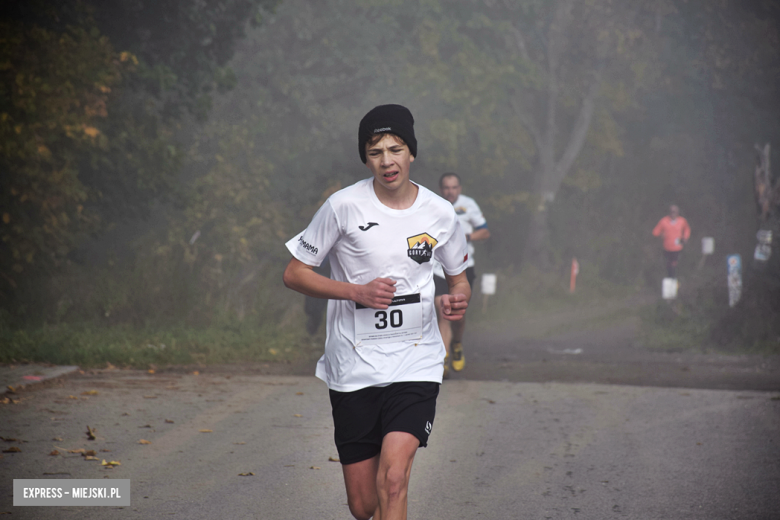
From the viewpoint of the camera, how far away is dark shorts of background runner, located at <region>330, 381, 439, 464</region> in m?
3.75

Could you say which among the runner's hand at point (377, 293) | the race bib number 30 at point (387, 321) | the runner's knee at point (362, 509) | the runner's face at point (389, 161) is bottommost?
the runner's knee at point (362, 509)

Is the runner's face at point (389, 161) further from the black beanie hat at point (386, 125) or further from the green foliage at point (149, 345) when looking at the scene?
the green foliage at point (149, 345)

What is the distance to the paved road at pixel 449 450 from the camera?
5.13 metres

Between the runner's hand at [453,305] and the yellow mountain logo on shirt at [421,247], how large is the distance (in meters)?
0.19

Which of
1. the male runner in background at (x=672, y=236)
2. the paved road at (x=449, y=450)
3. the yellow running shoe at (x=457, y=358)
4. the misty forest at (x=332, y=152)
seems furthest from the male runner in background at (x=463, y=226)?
the male runner in background at (x=672, y=236)

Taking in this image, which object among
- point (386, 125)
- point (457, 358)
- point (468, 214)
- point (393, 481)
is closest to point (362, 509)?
point (393, 481)

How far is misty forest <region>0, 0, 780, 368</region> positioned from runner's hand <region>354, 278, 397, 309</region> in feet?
23.4

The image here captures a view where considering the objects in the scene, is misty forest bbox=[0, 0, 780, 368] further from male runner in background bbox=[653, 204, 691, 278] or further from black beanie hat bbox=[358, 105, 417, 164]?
black beanie hat bbox=[358, 105, 417, 164]

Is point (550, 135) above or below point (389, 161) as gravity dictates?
above

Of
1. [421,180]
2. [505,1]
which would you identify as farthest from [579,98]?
[421,180]

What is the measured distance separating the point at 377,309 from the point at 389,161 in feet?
2.12

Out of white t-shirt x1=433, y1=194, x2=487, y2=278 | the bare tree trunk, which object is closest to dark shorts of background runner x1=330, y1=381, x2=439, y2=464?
white t-shirt x1=433, y1=194, x2=487, y2=278

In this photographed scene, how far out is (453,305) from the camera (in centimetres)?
386

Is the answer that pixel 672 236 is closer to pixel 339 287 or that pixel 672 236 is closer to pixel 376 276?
pixel 376 276
